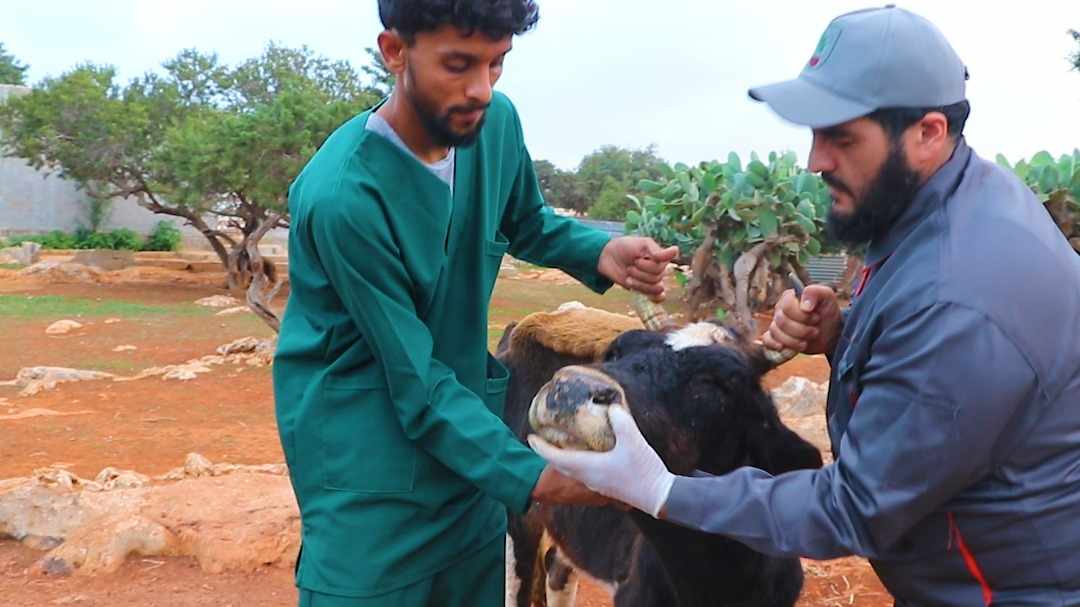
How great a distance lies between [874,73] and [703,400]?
1416 millimetres

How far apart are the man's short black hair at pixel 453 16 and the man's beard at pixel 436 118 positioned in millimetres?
133

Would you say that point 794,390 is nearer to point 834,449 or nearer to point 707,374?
point 707,374

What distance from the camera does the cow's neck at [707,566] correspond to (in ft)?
11.1

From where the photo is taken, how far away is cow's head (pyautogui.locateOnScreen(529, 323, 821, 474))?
3113 mm

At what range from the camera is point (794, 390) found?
10.3 metres

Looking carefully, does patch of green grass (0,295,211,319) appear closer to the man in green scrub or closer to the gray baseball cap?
the man in green scrub

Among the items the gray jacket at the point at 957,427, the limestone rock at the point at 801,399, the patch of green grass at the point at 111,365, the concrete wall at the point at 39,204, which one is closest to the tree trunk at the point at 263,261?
the patch of green grass at the point at 111,365

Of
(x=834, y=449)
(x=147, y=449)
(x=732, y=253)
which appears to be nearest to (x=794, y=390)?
(x=732, y=253)

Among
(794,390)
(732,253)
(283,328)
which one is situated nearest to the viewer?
(283,328)

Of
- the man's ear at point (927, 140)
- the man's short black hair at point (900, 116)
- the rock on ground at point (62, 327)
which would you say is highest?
the man's short black hair at point (900, 116)

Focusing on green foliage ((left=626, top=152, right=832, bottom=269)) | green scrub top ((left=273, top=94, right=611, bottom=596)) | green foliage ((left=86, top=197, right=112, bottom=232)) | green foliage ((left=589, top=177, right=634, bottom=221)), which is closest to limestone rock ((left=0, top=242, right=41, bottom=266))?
green foliage ((left=86, top=197, right=112, bottom=232))

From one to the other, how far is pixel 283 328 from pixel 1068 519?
2.05m

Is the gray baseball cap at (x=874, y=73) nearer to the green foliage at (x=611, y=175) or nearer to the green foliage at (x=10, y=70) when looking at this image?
the green foliage at (x=611, y=175)

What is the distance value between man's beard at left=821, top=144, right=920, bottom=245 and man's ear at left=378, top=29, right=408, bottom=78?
1.12m
